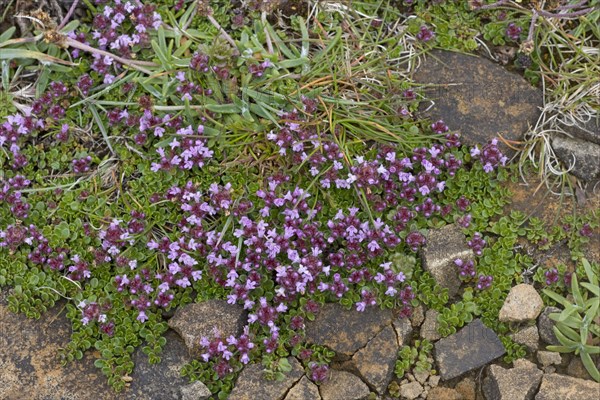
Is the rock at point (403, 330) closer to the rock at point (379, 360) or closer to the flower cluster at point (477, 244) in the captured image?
the rock at point (379, 360)

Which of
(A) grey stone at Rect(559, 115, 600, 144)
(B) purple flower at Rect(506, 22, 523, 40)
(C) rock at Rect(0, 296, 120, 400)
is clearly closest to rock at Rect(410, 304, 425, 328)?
(A) grey stone at Rect(559, 115, 600, 144)

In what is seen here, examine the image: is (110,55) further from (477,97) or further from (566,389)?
(566,389)

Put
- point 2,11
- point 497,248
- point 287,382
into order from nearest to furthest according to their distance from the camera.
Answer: point 287,382 < point 497,248 < point 2,11

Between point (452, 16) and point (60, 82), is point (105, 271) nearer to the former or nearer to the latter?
point (60, 82)

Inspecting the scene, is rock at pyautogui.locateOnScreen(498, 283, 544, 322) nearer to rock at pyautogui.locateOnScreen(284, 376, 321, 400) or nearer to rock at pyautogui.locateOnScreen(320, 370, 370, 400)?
rock at pyautogui.locateOnScreen(320, 370, 370, 400)

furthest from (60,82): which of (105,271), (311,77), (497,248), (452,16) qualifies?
(497,248)

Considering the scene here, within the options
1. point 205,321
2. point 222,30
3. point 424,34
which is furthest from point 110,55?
point 424,34
